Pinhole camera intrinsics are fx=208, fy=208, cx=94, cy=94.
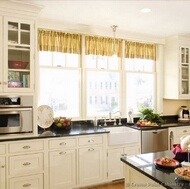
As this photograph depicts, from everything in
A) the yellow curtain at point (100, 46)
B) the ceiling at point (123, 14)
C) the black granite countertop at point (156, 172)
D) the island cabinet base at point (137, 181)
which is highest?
the ceiling at point (123, 14)

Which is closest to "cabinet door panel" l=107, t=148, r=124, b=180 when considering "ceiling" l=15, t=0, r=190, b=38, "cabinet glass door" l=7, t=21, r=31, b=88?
"cabinet glass door" l=7, t=21, r=31, b=88

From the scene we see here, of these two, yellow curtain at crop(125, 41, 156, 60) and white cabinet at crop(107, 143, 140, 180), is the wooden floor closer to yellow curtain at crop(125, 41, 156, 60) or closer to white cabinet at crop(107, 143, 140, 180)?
white cabinet at crop(107, 143, 140, 180)

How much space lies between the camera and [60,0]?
2.55 meters

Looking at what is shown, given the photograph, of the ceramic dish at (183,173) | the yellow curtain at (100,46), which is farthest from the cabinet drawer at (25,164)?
the yellow curtain at (100,46)

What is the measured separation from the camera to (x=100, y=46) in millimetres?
3826

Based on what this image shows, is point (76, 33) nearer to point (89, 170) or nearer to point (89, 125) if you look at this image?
point (89, 125)

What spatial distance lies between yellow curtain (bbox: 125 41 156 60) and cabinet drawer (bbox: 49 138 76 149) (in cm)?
204

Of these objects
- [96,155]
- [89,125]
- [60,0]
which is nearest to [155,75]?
[89,125]

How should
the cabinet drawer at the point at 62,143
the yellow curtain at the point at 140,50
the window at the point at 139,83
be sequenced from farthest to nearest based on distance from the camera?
the window at the point at 139,83 → the yellow curtain at the point at 140,50 → the cabinet drawer at the point at 62,143

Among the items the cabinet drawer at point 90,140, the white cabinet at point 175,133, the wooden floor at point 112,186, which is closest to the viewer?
the cabinet drawer at point 90,140

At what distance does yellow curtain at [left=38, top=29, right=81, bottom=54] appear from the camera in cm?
339

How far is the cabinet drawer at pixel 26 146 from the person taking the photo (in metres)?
2.63

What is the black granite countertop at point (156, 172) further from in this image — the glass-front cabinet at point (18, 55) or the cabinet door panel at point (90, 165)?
the glass-front cabinet at point (18, 55)

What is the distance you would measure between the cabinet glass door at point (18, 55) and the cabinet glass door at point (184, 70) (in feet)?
9.89
